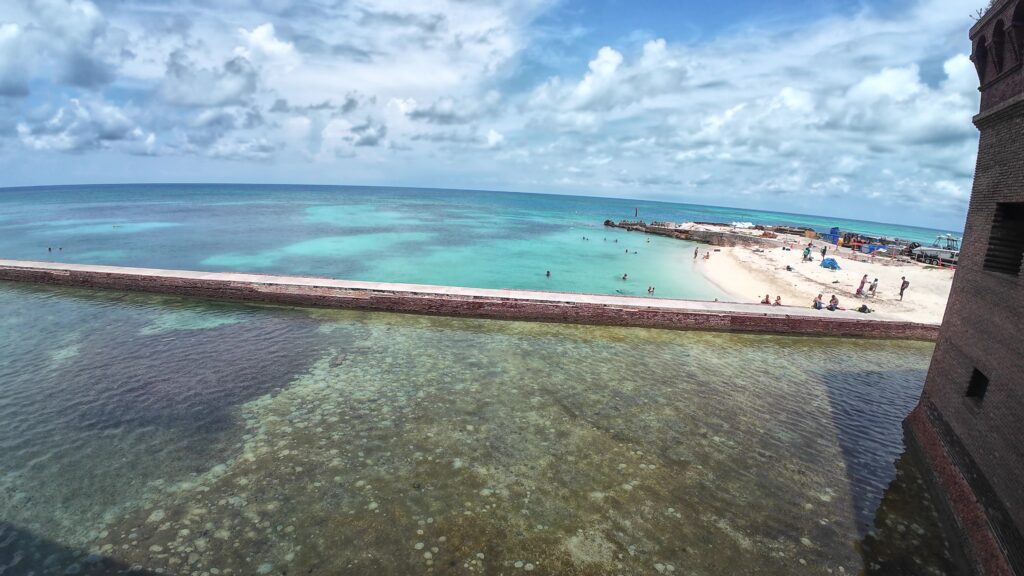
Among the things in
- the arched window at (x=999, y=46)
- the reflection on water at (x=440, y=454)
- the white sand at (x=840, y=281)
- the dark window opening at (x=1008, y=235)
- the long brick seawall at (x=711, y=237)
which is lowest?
the reflection on water at (x=440, y=454)

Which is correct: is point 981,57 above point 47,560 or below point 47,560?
above

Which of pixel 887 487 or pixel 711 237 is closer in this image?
pixel 887 487

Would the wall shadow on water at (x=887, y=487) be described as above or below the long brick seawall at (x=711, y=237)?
below

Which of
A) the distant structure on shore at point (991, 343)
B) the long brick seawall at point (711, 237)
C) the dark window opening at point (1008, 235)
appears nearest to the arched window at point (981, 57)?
the distant structure on shore at point (991, 343)

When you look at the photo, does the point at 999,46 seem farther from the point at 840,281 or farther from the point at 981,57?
the point at 840,281

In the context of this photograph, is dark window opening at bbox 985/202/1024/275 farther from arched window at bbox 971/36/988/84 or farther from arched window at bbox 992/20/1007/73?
arched window at bbox 971/36/988/84

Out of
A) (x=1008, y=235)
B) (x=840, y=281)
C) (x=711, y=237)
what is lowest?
(x=840, y=281)

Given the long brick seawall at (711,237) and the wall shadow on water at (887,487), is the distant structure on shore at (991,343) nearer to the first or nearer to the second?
the wall shadow on water at (887,487)

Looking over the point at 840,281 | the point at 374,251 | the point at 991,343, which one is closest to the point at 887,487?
the point at 991,343

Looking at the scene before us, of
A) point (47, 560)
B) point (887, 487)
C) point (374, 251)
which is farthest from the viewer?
point (374, 251)
